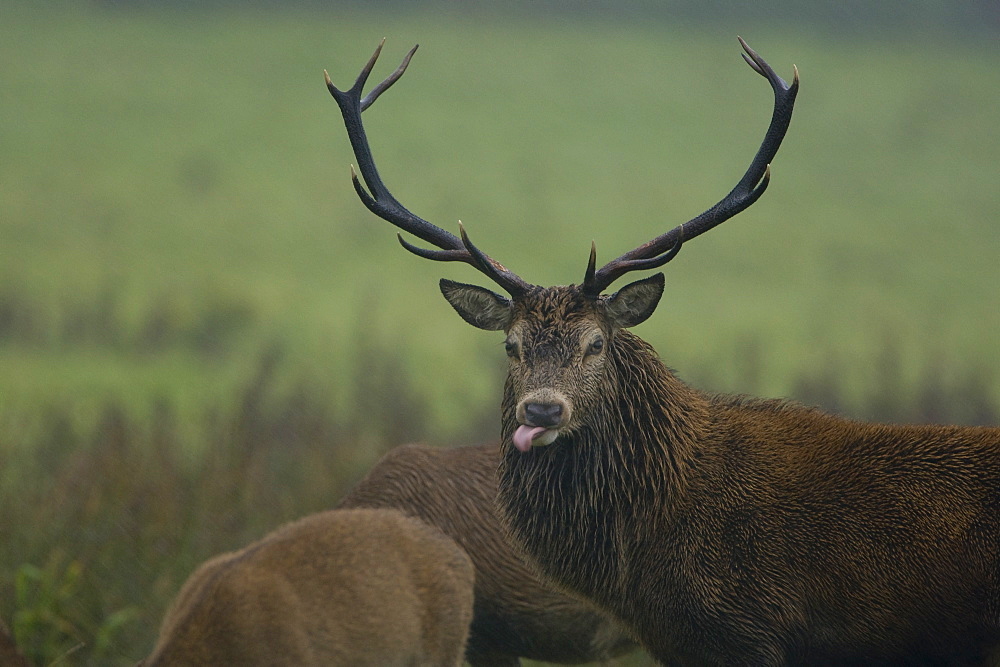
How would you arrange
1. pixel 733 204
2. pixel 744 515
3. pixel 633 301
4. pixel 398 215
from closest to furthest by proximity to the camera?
pixel 744 515 < pixel 633 301 < pixel 733 204 < pixel 398 215

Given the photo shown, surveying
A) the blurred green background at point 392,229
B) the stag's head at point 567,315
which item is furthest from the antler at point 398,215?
the blurred green background at point 392,229

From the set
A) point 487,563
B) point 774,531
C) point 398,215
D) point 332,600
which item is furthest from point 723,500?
point 398,215

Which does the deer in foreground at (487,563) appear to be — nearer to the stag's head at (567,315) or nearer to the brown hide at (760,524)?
the brown hide at (760,524)

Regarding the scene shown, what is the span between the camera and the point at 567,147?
14.6 metres

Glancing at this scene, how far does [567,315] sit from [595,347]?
181mm

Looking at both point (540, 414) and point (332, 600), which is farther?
point (332, 600)

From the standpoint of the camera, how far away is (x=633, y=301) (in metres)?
5.04

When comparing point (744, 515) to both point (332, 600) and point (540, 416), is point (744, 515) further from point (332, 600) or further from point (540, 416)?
point (332, 600)

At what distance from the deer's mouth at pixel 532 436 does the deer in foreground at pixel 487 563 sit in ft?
4.20

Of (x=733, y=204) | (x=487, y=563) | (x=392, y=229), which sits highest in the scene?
(x=733, y=204)

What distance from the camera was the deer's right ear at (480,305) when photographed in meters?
5.21

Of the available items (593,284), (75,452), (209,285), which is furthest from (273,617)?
(209,285)

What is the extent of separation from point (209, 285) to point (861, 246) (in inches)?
298

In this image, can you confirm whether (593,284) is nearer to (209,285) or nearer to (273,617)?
(273,617)
